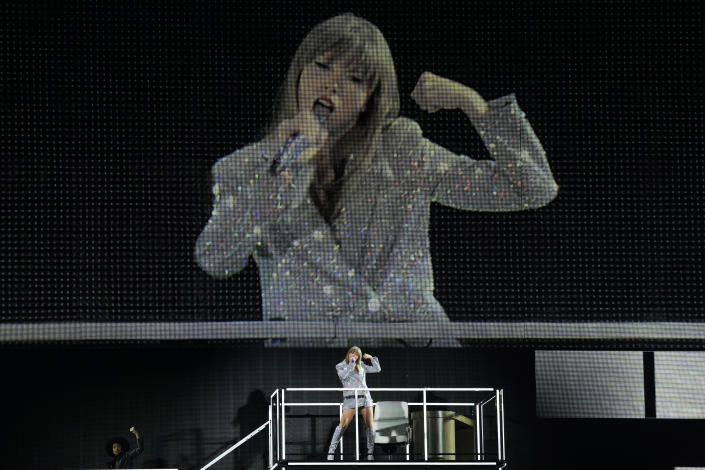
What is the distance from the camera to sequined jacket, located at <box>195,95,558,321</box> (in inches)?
363

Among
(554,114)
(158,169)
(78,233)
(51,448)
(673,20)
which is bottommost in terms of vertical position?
(51,448)

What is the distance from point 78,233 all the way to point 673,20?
20.7ft

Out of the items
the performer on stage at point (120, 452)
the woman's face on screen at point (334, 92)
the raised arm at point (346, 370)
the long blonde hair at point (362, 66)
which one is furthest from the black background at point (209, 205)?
the raised arm at point (346, 370)

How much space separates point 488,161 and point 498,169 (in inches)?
5.0

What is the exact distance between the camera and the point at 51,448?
8.84 m

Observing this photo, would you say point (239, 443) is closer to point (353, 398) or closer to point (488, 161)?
point (353, 398)

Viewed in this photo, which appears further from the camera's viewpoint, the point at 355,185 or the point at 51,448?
the point at 355,185

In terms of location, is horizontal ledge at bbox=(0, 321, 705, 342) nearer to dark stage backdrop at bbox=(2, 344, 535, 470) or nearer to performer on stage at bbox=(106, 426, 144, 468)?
dark stage backdrop at bbox=(2, 344, 535, 470)

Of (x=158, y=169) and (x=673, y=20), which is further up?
(x=673, y=20)

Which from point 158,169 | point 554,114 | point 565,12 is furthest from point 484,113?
point 158,169

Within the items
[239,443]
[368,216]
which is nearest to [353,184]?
[368,216]

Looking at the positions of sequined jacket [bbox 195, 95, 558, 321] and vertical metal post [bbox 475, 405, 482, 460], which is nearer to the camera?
vertical metal post [bbox 475, 405, 482, 460]

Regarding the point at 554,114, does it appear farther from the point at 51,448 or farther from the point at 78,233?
the point at 51,448

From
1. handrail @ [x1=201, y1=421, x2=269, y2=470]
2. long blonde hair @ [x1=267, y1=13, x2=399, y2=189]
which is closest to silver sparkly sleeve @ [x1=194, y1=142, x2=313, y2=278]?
long blonde hair @ [x1=267, y1=13, x2=399, y2=189]
